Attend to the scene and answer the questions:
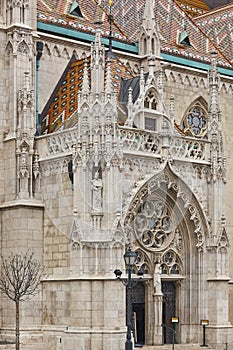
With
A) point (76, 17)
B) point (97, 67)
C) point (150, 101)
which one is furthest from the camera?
point (76, 17)

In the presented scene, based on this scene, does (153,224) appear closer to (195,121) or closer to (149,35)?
(149,35)

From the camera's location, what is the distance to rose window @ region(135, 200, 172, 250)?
1232 inches

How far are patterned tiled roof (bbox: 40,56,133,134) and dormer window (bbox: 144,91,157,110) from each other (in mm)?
844

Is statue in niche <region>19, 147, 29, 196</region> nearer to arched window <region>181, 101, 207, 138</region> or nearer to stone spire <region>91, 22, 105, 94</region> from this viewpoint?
stone spire <region>91, 22, 105, 94</region>

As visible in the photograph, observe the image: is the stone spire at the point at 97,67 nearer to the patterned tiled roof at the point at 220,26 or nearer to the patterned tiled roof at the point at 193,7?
the patterned tiled roof at the point at 220,26

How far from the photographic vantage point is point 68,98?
3278 centimetres

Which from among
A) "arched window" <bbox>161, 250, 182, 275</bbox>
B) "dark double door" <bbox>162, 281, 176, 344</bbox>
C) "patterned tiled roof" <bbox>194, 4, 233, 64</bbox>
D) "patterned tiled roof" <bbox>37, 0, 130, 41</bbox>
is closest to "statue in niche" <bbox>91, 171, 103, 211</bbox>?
"arched window" <bbox>161, 250, 182, 275</bbox>

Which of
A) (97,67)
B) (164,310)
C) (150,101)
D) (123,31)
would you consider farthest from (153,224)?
(123,31)

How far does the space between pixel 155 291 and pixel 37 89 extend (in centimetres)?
823

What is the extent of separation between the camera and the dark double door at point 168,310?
106 feet

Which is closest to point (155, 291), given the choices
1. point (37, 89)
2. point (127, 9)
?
point (37, 89)

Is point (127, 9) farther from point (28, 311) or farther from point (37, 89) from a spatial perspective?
point (28, 311)

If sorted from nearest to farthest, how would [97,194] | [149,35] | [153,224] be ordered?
[97,194]
[153,224]
[149,35]

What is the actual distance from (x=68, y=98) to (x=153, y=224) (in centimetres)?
534
